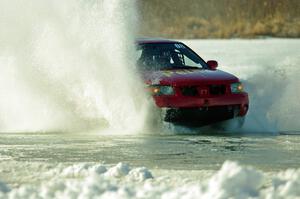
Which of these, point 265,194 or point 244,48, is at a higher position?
point 244,48

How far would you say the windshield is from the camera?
14.1 metres

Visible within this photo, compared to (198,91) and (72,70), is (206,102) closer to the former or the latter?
(198,91)

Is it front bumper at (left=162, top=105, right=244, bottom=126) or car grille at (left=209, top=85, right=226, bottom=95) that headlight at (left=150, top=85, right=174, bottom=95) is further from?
car grille at (left=209, top=85, right=226, bottom=95)

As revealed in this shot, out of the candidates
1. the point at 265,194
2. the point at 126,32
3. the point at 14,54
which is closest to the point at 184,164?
the point at 265,194

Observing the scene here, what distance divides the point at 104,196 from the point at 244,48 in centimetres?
2684

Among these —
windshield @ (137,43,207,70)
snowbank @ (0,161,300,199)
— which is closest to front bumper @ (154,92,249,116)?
windshield @ (137,43,207,70)

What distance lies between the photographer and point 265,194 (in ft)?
24.7

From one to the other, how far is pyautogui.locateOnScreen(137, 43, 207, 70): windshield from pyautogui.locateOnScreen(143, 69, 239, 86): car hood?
38 cm

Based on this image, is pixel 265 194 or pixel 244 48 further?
pixel 244 48

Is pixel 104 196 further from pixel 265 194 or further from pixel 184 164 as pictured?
pixel 184 164

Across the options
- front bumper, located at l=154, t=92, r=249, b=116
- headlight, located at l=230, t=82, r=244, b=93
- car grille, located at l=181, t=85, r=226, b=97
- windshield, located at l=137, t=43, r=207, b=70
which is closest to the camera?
front bumper, located at l=154, t=92, r=249, b=116

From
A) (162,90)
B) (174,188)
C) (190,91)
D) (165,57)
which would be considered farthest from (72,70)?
(174,188)

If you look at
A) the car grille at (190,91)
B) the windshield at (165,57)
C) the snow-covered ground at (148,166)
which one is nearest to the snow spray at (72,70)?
the windshield at (165,57)

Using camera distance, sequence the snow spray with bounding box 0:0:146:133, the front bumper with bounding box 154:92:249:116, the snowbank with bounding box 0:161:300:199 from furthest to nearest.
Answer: the snow spray with bounding box 0:0:146:133
the front bumper with bounding box 154:92:249:116
the snowbank with bounding box 0:161:300:199
